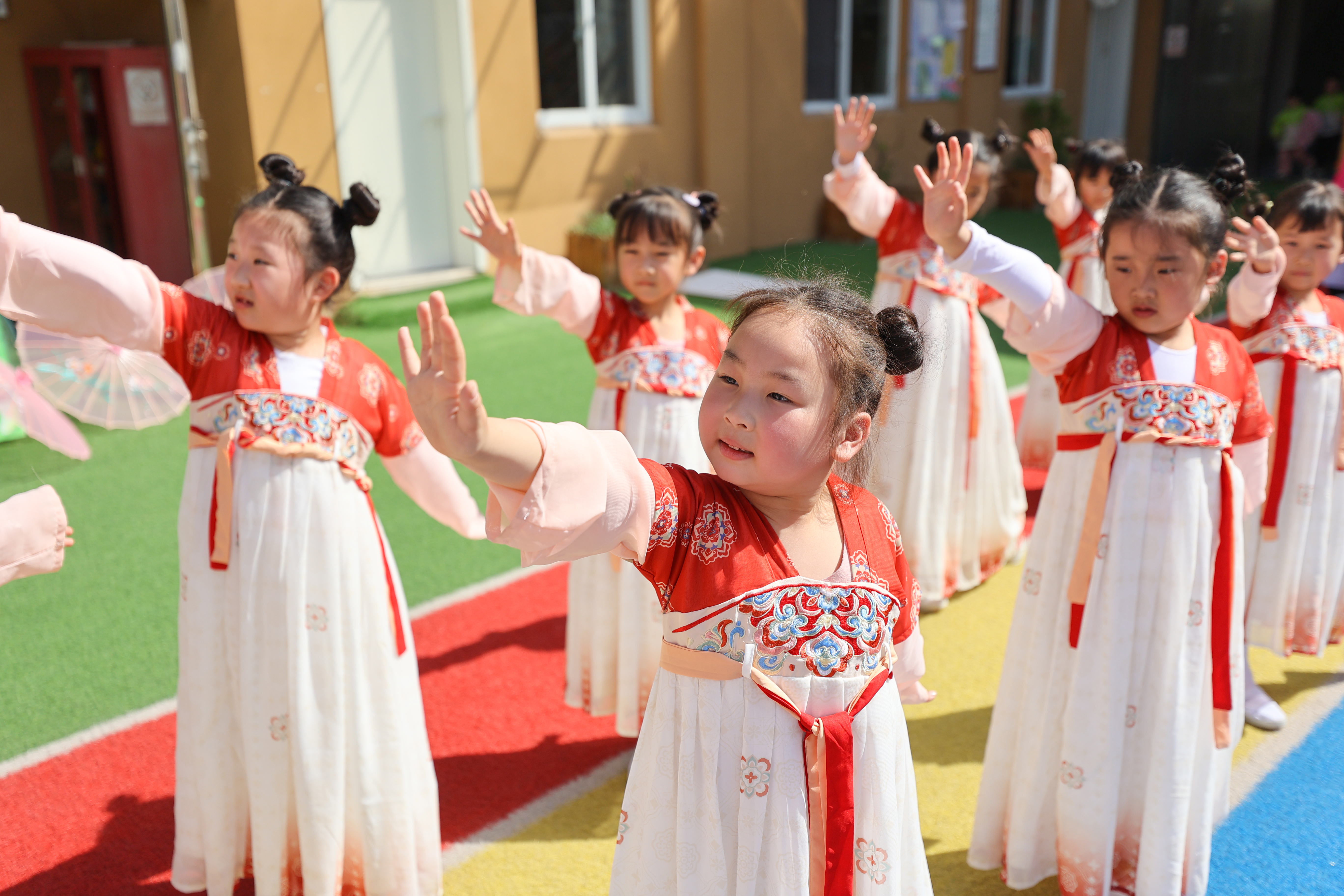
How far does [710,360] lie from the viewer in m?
3.09

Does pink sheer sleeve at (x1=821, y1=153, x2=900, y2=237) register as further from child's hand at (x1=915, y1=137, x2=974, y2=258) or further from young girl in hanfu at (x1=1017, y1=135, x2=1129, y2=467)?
child's hand at (x1=915, y1=137, x2=974, y2=258)

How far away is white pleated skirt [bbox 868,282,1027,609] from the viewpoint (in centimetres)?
421

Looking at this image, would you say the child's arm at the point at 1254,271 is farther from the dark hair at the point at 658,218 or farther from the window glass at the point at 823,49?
the window glass at the point at 823,49

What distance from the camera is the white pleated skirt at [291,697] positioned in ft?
7.36

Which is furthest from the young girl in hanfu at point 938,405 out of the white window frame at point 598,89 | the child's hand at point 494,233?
the white window frame at point 598,89

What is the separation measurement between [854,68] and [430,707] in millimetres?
Result: 11427

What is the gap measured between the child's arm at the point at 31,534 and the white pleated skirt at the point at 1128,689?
2034mm

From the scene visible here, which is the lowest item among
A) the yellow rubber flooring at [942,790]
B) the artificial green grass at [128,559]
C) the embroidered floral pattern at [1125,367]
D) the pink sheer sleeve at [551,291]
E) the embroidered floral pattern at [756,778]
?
the yellow rubber flooring at [942,790]

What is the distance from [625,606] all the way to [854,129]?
182 cm

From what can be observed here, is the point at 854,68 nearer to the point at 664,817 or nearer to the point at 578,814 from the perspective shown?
the point at 578,814

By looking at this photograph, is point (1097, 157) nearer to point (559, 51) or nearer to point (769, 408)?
point (769, 408)

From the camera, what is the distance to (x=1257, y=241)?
9.75 feet

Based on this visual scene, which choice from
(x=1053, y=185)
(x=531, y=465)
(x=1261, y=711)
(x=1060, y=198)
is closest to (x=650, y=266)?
(x=531, y=465)

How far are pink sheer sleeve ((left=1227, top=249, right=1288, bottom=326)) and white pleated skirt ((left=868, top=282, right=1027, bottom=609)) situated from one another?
1.04 m
